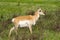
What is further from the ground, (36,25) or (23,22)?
(23,22)

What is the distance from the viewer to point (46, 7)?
564 inches

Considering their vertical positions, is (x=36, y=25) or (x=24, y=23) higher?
(x=24, y=23)

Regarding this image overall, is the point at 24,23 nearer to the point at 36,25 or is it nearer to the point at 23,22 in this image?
the point at 23,22

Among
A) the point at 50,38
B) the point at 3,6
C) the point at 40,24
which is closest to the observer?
the point at 50,38

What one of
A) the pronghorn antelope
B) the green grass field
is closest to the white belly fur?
the pronghorn antelope

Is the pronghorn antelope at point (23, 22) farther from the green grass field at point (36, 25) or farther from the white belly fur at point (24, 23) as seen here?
the green grass field at point (36, 25)

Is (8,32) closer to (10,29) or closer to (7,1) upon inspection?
(10,29)

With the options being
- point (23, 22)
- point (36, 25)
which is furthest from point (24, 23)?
point (36, 25)

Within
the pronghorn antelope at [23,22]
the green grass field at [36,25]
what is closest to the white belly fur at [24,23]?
the pronghorn antelope at [23,22]

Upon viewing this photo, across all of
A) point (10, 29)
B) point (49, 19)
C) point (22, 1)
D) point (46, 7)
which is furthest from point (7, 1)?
point (10, 29)

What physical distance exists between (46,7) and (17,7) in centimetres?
140

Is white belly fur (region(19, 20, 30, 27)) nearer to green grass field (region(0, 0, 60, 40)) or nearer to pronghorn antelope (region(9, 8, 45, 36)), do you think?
pronghorn antelope (region(9, 8, 45, 36))

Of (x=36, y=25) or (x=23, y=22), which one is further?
(x=36, y=25)

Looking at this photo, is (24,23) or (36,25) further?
(36,25)
